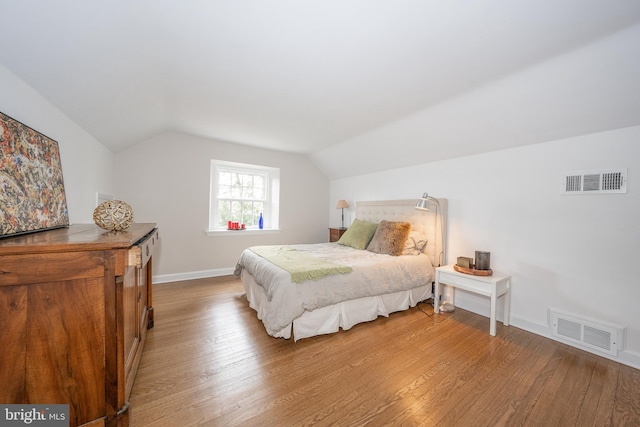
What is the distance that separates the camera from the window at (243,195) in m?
4.29

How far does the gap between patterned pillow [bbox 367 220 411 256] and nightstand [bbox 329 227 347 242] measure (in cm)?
126

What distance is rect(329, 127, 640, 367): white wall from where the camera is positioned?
6.56 ft

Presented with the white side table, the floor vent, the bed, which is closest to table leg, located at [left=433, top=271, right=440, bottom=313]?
the white side table

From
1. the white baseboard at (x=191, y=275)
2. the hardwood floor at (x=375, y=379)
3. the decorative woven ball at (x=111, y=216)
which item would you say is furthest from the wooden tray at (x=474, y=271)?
the white baseboard at (x=191, y=275)

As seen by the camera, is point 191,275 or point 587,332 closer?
point 587,332

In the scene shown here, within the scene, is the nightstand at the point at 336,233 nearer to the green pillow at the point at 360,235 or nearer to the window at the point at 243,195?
the green pillow at the point at 360,235

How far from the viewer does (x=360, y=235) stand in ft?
12.2

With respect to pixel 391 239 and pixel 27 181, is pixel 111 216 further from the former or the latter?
pixel 391 239

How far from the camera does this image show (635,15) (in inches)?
52.6

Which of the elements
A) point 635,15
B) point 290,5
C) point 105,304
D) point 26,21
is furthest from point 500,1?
point 105,304

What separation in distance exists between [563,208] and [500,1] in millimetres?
2000

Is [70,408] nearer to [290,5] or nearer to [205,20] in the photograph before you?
[205,20]

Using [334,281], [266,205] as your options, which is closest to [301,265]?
[334,281]

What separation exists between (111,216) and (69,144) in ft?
3.77
